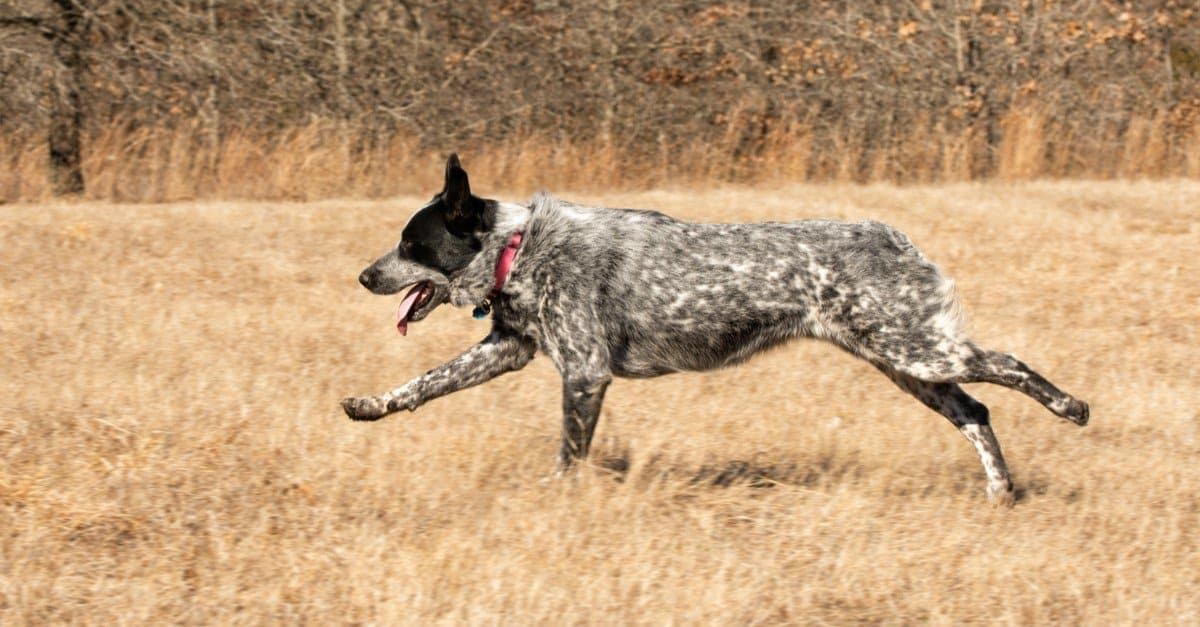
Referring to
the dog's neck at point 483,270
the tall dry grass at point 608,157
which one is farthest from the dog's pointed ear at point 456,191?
the tall dry grass at point 608,157

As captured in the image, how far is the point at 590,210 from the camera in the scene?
6.66 m

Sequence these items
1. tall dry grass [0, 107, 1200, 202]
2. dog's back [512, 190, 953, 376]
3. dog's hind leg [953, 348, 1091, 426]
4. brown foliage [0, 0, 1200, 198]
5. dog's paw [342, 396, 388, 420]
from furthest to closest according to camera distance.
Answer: brown foliage [0, 0, 1200, 198] → tall dry grass [0, 107, 1200, 202] → dog's paw [342, 396, 388, 420] → dog's back [512, 190, 953, 376] → dog's hind leg [953, 348, 1091, 426]

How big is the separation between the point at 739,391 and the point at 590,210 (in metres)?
2.11

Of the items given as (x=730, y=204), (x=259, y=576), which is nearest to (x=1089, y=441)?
(x=259, y=576)

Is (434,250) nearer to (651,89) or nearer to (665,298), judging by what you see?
(665,298)

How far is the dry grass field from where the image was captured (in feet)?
16.9

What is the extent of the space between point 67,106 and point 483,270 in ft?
29.8

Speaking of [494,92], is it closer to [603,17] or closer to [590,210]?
[603,17]

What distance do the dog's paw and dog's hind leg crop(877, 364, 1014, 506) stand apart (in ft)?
7.09

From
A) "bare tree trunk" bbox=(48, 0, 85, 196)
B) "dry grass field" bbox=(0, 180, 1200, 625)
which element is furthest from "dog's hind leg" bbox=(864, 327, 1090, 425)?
"bare tree trunk" bbox=(48, 0, 85, 196)

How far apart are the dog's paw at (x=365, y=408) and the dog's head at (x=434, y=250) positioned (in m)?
0.35

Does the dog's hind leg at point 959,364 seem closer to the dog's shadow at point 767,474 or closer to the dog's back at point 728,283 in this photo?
the dog's back at point 728,283

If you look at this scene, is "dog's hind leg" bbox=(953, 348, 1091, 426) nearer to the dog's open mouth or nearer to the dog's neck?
the dog's neck

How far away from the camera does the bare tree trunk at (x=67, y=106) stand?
1401cm
